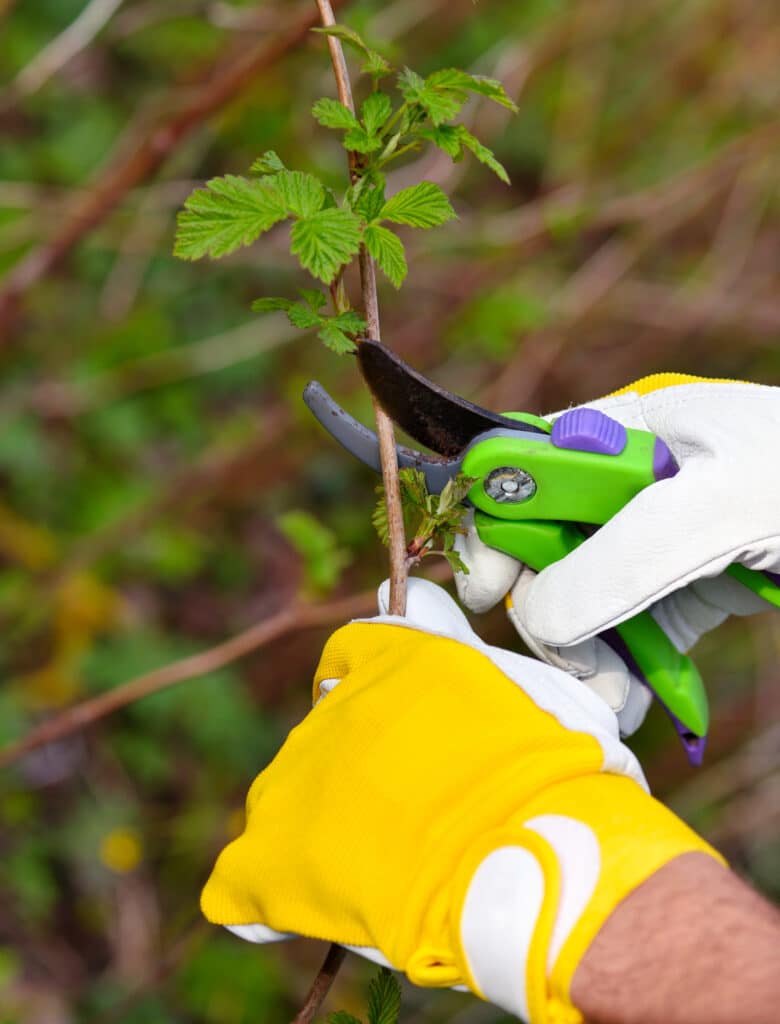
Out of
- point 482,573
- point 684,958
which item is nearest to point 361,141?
point 482,573

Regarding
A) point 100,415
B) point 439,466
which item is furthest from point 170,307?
point 439,466

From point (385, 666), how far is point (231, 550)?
5.95 feet

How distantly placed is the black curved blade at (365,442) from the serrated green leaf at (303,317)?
0.27ft

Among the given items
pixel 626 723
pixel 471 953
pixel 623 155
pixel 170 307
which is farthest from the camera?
pixel 623 155

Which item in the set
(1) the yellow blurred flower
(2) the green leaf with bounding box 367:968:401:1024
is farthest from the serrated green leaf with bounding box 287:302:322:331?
(1) the yellow blurred flower

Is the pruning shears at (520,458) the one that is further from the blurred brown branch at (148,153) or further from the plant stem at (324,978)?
the blurred brown branch at (148,153)

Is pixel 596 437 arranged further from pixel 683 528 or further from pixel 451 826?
pixel 451 826

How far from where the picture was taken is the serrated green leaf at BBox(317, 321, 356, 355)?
29.1 inches

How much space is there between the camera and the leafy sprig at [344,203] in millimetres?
732

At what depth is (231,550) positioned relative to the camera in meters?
2.52

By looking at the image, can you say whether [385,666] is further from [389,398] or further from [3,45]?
[3,45]

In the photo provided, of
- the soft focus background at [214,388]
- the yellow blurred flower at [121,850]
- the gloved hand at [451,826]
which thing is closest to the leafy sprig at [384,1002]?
the gloved hand at [451,826]

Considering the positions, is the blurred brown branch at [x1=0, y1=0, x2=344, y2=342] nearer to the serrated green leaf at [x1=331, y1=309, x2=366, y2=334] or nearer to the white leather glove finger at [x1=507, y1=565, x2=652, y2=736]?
the serrated green leaf at [x1=331, y1=309, x2=366, y2=334]

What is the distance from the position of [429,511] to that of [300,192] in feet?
0.85
